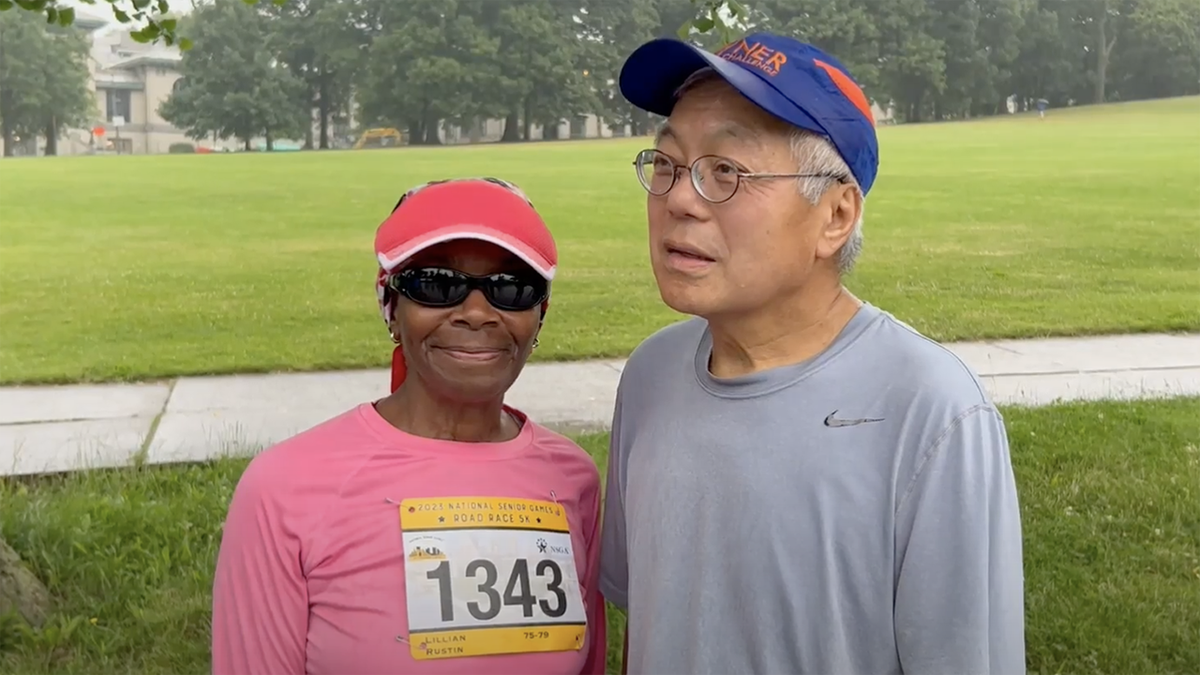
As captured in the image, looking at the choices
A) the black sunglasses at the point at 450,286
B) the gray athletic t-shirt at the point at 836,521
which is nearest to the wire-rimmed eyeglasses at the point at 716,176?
the gray athletic t-shirt at the point at 836,521

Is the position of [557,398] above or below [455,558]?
below

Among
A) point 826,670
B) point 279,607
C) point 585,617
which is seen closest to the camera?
point 826,670

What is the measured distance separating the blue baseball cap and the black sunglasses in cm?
42

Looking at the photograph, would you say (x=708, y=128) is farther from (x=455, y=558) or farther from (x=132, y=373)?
(x=132, y=373)

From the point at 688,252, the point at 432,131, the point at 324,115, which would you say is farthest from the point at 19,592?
the point at 324,115

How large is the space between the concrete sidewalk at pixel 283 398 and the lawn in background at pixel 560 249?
41 cm

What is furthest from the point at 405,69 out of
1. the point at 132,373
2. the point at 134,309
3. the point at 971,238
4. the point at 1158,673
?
the point at 1158,673

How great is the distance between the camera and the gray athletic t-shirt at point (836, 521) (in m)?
1.46

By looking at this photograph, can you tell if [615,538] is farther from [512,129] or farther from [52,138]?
[52,138]

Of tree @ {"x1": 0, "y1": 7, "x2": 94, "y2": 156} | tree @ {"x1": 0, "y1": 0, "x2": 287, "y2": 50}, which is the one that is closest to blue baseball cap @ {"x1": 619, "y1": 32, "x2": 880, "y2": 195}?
tree @ {"x1": 0, "y1": 0, "x2": 287, "y2": 50}

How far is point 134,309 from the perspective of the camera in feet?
33.1

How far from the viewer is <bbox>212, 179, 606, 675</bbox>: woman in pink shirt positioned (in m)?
1.76

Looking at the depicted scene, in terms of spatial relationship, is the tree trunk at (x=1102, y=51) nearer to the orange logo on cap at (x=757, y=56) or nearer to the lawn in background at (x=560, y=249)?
the lawn in background at (x=560, y=249)

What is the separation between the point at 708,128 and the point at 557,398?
16.6ft
